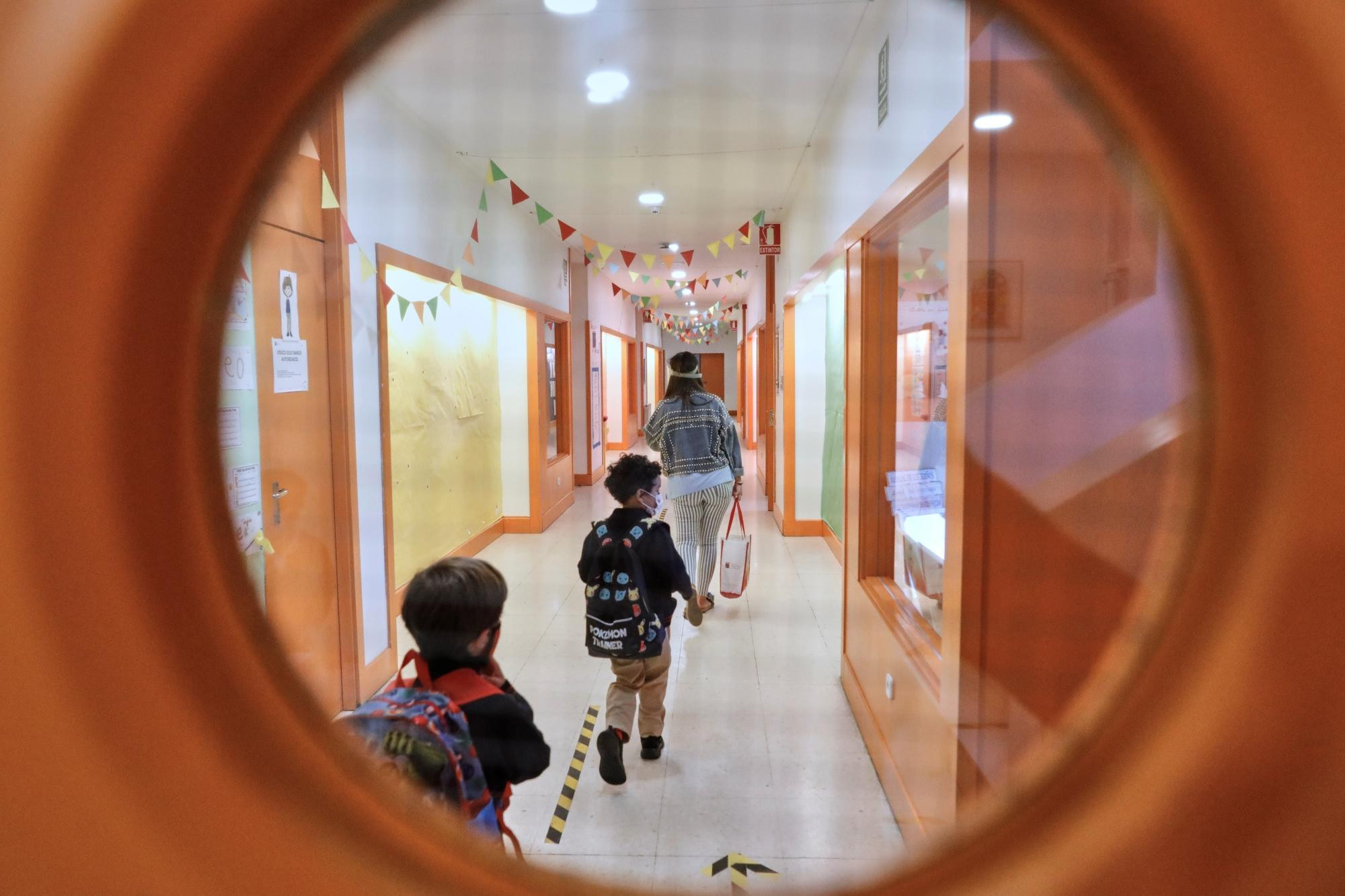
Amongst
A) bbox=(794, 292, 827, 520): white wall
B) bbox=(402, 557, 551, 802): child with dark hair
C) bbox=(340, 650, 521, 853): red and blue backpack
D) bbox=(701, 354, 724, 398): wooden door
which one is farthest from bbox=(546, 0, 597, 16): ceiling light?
bbox=(701, 354, 724, 398): wooden door

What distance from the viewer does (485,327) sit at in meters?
4.25

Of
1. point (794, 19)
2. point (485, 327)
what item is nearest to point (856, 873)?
point (794, 19)

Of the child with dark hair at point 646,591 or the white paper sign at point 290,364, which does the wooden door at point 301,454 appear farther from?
the child with dark hair at point 646,591

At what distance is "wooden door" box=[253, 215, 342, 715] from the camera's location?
1704mm

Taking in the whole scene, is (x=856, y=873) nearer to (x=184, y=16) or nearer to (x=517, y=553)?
(x=184, y=16)

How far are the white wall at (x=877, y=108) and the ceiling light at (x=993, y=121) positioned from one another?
91 mm

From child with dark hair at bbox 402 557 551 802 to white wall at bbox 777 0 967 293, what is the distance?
0.73 meters

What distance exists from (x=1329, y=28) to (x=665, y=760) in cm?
178

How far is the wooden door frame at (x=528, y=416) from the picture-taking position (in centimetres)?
236

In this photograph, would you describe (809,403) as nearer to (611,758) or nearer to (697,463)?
(697,463)

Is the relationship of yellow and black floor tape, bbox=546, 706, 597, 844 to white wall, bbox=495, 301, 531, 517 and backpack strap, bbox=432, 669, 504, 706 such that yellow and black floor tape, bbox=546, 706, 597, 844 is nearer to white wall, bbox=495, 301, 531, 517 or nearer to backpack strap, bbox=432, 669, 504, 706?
backpack strap, bbox=432, 669, 504, 706

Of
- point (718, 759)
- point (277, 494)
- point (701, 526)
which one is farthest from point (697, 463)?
point (277, 494)

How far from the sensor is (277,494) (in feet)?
5.98

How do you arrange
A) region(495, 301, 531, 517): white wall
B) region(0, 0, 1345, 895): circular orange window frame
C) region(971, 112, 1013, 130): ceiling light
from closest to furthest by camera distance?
region(0, 0, 1345, 895): circular orange window frame → region(971, 112, 1013, 130): ceiling light → region(495, 301, 531, 517): white wall
